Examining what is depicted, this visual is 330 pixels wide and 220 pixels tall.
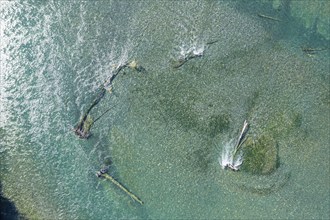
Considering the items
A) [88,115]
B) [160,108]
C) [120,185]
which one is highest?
[88,115]

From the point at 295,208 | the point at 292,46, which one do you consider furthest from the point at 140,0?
the point at 295,208

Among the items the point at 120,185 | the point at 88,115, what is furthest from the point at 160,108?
the point at 120,185

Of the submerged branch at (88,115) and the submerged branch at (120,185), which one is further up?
the submerged branch at (88,115)

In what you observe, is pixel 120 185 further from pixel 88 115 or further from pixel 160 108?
pixel 160 108

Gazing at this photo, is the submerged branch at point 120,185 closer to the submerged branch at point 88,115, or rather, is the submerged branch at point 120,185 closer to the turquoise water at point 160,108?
the turquoise water at point 160,108

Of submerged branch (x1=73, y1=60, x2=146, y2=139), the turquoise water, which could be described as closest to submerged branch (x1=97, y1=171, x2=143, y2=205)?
the turquoise water

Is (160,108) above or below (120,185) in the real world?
above

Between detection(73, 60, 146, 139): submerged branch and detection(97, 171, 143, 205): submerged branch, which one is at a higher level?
detection(73, 60, 146, 139): submerged branch

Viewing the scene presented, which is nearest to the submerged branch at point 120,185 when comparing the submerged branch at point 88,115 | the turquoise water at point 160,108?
the turquoise water at point 160,108

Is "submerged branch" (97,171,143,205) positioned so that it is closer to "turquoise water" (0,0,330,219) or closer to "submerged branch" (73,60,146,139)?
"turquoise water" (0,0,330,219)
